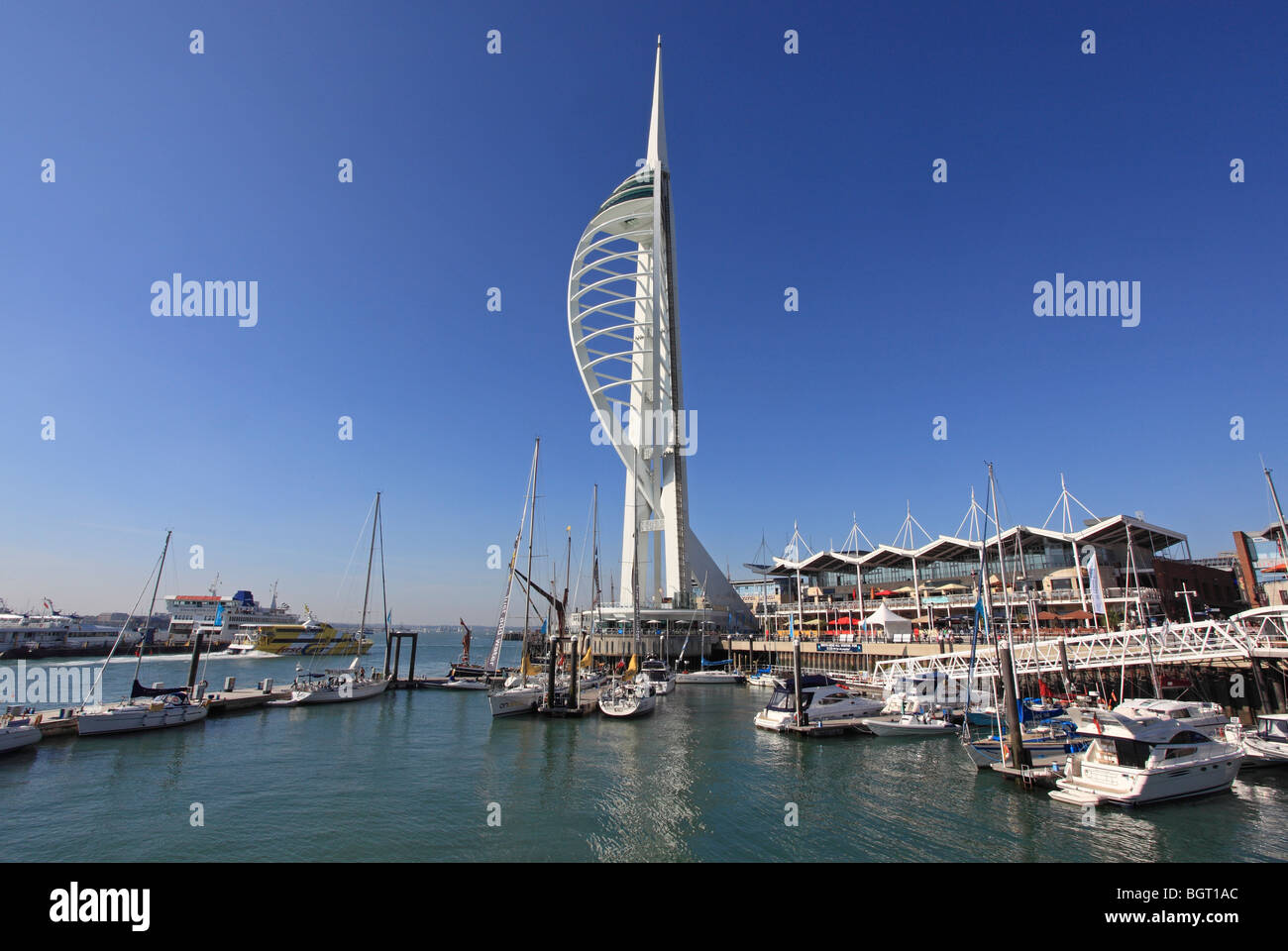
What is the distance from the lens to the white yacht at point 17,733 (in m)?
22.2

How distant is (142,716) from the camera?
2747cm

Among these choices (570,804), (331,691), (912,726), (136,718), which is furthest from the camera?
(331,691)

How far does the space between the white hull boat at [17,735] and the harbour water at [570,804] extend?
1.54 ft

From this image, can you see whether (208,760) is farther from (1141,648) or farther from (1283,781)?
(1141,648)

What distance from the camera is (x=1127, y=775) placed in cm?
1608

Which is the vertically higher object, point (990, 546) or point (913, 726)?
point (990, 546)

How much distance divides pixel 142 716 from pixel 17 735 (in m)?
4.96

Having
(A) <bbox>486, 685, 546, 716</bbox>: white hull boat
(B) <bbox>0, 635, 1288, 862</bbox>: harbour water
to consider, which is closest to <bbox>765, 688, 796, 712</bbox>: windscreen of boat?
(B) <bbox>0, 635, 1288, 862</bbox>: harbour water

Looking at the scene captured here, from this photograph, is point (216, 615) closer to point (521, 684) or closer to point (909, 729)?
point (521, 684)

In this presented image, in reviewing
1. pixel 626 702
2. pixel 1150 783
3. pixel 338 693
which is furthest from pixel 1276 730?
pixel 338 693
